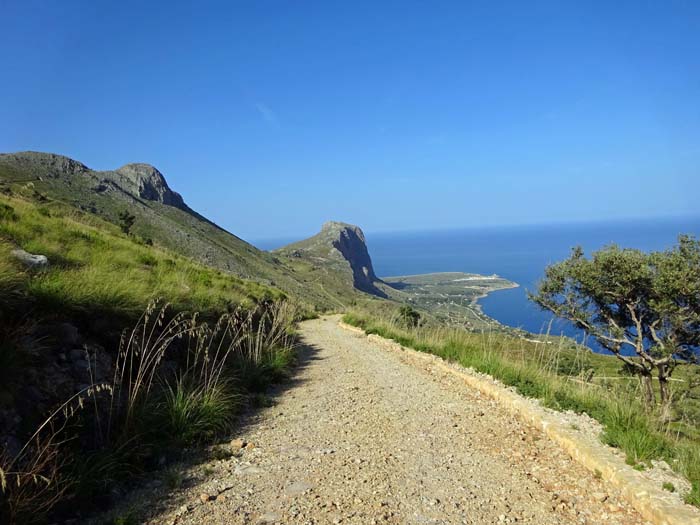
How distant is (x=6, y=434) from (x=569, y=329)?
2539 cm

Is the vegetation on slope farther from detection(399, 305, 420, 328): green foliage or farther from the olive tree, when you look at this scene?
the olive tree

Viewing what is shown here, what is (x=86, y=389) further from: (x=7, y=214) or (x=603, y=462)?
(x=7, y=214)

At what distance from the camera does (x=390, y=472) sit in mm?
4652

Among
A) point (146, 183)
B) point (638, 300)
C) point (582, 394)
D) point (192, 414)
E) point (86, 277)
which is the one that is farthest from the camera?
point (146, 183)

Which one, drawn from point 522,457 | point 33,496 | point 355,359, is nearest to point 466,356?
point 355,359

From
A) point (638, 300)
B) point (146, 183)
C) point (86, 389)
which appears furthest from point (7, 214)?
point (146, 183)

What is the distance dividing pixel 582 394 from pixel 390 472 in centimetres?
419

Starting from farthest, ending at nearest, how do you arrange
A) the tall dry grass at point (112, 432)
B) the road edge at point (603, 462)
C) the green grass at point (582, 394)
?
the green grass at point (582, 394)
the road edge at point (603, 462)
the tall dry grass at point (112, 432)

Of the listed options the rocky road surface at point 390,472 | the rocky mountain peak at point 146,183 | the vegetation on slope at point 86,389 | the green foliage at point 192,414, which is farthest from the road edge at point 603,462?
the rocky mountain peak at point 146,183

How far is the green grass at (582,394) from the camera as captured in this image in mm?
4863

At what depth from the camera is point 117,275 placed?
7.27 meters

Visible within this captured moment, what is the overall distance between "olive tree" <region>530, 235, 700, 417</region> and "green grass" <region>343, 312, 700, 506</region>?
9.60 metres

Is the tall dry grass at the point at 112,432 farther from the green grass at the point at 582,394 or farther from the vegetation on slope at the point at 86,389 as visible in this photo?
the green grass at the point at 582,394

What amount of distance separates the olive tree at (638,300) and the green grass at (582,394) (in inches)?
378
